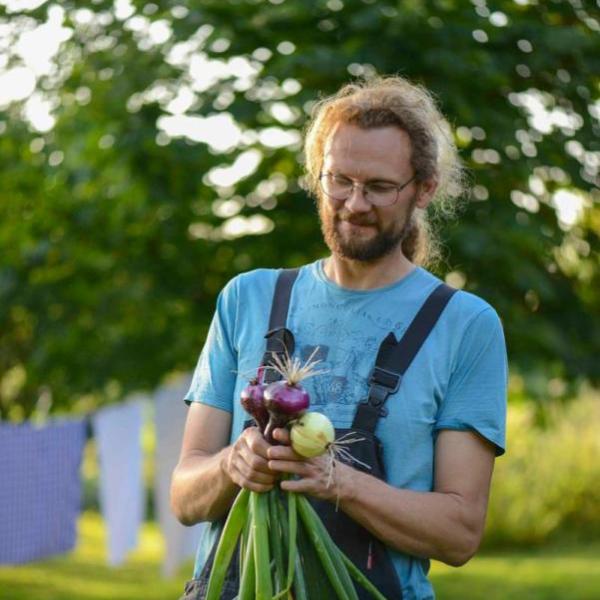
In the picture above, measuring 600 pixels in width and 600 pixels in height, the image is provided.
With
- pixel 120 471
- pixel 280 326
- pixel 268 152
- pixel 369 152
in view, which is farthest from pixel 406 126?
pixel 120 471

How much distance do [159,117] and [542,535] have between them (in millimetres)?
8203

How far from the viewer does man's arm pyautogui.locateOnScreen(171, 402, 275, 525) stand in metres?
2.21

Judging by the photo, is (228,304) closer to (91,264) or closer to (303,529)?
(303,529)

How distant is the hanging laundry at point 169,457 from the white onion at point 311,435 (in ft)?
19.2

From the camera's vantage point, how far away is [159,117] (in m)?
5.66

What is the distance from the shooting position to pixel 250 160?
6.07 metres

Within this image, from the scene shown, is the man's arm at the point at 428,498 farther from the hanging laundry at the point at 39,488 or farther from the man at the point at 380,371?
the hanging laundry at the point at 39,488

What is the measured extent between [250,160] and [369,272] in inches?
144

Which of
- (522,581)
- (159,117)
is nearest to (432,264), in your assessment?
(159,117)

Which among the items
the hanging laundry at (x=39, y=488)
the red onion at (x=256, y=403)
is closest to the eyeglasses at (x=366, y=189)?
the red onion at (x=256, y=403)

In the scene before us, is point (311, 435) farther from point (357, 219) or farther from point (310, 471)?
point (357, 219)

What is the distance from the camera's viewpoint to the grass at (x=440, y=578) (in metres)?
9.41

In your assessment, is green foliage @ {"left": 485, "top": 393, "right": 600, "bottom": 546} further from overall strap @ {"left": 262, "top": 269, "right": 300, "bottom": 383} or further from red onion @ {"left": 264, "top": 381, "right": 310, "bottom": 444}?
red onion @ {"left": 264, "top": 381, "right": 310, "bottom": 444}

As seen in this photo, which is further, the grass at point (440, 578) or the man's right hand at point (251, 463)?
the grass at point (440, 578)
